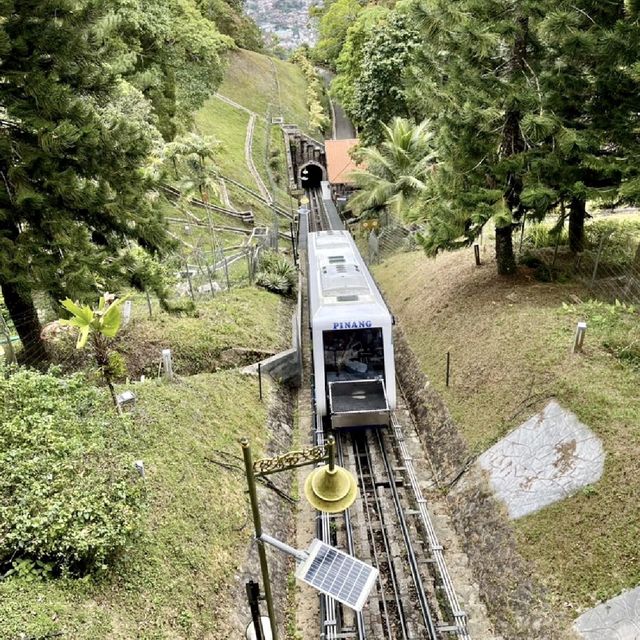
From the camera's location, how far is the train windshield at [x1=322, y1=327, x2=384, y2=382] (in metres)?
13.3

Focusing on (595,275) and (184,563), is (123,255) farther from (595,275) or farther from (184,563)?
(595,275)

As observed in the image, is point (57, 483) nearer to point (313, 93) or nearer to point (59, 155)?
point (59, 155)

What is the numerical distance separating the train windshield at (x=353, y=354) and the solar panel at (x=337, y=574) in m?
8.45

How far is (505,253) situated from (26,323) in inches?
518

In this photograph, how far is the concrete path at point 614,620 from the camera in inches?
295

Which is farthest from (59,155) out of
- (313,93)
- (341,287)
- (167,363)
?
(313,93)

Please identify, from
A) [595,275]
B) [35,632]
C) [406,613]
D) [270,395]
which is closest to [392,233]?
[595,275]

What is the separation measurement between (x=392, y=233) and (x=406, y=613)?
72.5ft

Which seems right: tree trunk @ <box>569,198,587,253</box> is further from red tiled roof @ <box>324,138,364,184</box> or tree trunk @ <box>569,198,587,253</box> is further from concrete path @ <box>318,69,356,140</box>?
concrete path @ <box>318,69,356,140</box>

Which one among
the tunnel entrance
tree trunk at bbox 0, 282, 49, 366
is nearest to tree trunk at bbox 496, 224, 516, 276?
tree trunk at bbox 0, 282, 49, 366

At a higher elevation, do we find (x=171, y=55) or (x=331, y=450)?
(x=171, y=55)

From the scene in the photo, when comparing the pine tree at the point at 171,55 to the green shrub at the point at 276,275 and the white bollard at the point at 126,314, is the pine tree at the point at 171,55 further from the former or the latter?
the white bollard at the point at 126,314

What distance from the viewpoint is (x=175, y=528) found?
28.5ft

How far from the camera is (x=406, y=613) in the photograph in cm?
936
